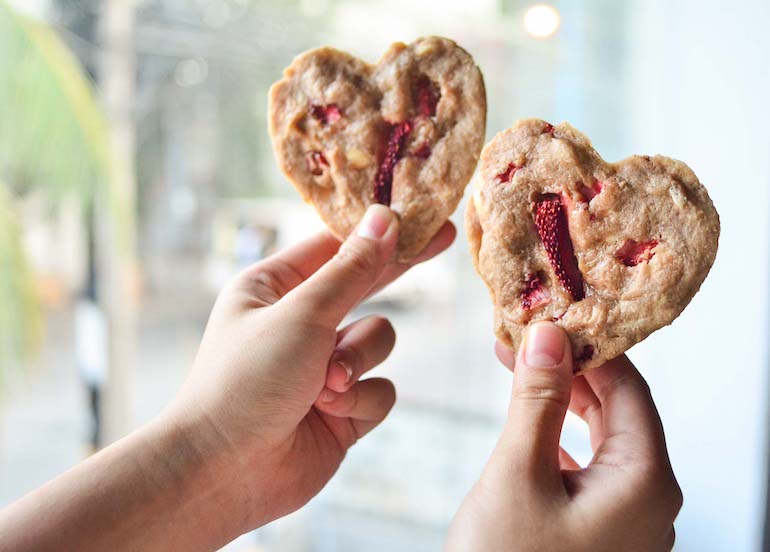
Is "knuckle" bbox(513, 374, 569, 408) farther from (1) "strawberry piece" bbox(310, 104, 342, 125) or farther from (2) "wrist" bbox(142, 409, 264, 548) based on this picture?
(1) "strawberry piece" bbox(310, 104, 342, 125)

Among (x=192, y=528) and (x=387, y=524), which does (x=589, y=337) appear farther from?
(x=387, y=524)

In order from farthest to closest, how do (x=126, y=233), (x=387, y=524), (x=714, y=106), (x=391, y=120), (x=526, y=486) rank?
(x=387, y=524), (x=126, y=233), (x=714, y=106), (x=391, y=120), (x=526, y=486)

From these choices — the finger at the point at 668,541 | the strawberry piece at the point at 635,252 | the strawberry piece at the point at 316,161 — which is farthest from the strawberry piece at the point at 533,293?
the strawberry piece at the point at 316,161

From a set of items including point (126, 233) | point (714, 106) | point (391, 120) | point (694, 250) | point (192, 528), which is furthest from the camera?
point (126, 233)

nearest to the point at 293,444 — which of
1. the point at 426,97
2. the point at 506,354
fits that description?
the point at 506,354

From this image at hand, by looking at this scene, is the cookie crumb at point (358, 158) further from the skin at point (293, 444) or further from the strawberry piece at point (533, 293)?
the strawberry piece at point (533, 293)

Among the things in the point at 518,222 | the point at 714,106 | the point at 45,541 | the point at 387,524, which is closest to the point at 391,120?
the point at 518,222
